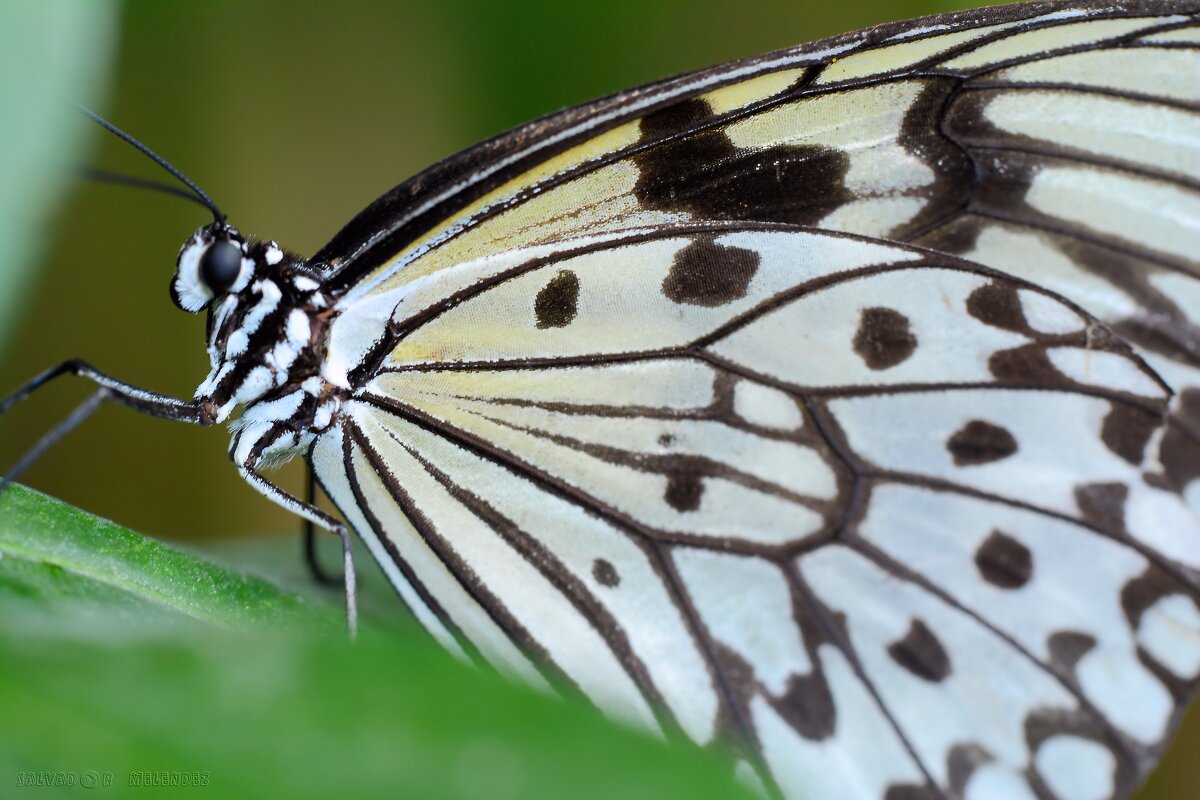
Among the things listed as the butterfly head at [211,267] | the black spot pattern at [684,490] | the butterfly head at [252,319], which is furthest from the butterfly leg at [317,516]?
the black spot pattern at [684,490]

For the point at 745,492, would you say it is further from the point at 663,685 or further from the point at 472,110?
the point at 472,110

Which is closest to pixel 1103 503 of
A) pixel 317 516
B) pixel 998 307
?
pixel 998 307

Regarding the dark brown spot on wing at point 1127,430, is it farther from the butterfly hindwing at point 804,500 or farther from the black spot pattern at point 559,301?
the black spot pattern at point 559,301

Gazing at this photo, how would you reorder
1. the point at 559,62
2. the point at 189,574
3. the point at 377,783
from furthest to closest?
the point at 559,62, the point at 189,574, the point at 377,783

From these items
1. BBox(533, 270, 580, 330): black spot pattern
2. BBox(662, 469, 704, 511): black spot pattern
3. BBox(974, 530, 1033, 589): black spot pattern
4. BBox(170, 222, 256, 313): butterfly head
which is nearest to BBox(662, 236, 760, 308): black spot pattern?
BBox(533, 270, 580, 330): black spot pattern

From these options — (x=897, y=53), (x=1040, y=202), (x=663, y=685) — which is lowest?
(x=663, y=685)

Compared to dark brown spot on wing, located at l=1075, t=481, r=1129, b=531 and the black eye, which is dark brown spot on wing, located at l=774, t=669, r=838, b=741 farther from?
the black eye

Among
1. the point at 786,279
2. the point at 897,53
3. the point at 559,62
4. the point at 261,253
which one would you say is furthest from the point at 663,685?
the point at 559,62
